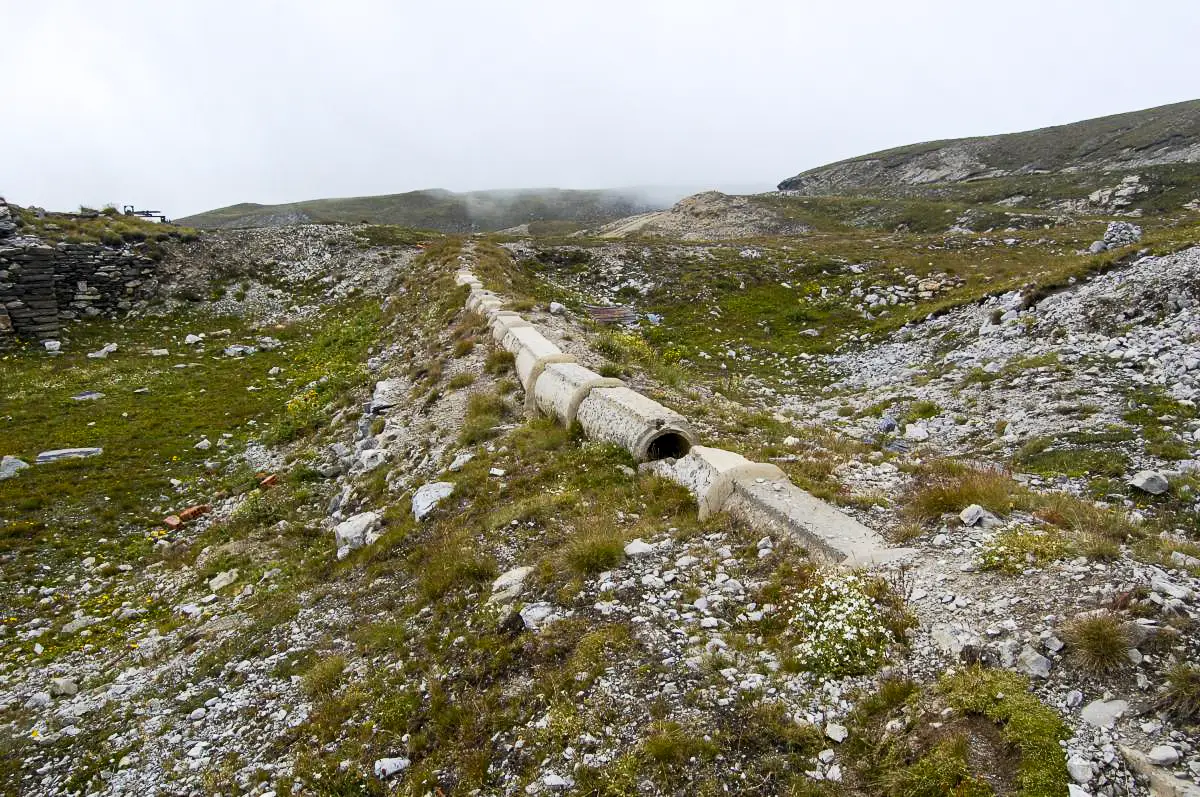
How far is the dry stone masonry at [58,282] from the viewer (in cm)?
2562

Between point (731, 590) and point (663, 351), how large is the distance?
16774 millimetres

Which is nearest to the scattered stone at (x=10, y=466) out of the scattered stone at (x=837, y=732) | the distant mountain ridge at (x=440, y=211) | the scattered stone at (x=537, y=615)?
the scattered stone at (x=537, y=615)

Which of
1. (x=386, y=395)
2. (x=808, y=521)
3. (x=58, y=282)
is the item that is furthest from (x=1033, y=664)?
(x=58, y=282)

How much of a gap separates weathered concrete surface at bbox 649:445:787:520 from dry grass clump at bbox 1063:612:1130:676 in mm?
3811

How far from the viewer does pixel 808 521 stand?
6902mm

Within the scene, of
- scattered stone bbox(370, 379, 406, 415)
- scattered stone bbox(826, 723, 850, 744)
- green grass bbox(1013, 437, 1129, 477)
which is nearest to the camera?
scattered stone bbox(826, 723, 850, 744)

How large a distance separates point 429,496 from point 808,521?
20.3 feet

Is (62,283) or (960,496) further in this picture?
(62,283)

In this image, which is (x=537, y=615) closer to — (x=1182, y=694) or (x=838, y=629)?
(x=838, y=629)

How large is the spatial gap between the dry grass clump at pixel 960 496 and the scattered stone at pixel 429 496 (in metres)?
6.88

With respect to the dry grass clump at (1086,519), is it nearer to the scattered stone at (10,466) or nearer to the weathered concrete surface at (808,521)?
the weathered concrete surface at (808,521)

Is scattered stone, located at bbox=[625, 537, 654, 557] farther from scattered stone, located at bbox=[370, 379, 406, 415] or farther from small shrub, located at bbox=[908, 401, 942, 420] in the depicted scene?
scattered stone, located at bbox=[370, 379, 406, 415]

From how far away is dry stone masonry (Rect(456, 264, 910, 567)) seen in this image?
21.9 ft

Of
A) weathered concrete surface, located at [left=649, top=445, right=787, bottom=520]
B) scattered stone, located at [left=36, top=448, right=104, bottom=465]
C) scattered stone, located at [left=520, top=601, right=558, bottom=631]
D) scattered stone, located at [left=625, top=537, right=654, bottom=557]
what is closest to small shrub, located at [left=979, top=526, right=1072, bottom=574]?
weathered concrete surface, located at [left=649, top=445, right=787, bottom=520]
